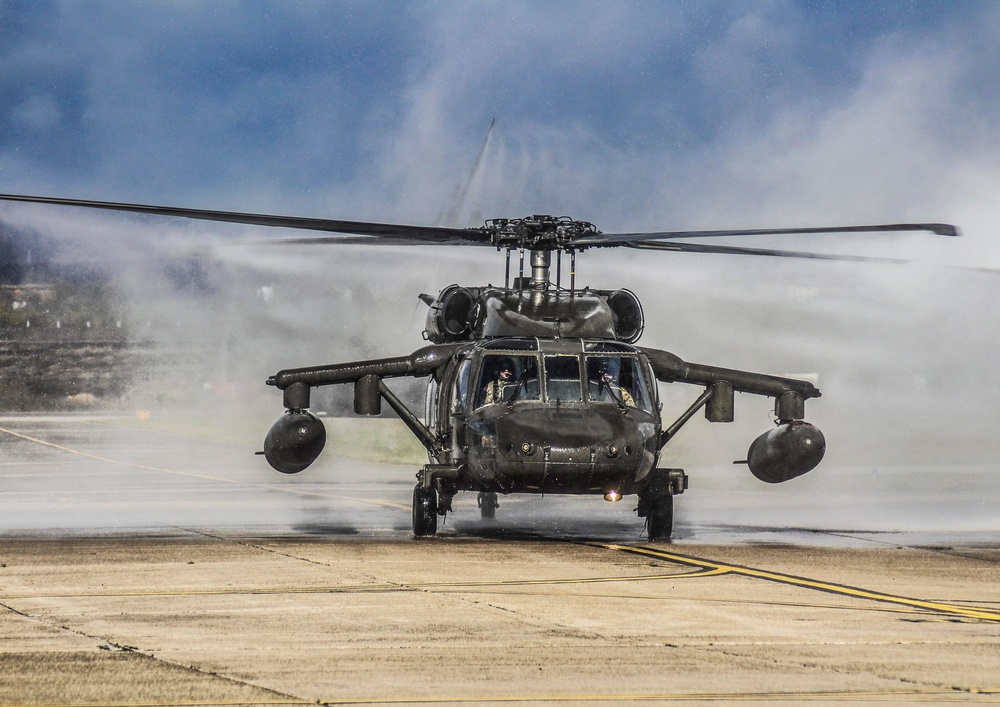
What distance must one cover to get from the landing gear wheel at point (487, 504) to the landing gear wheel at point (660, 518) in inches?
149

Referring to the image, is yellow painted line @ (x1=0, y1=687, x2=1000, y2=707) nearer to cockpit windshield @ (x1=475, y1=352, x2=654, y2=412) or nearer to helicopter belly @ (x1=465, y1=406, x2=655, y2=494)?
helicopter belly @ (x1=465, y1=406, x2=655, y2=494)

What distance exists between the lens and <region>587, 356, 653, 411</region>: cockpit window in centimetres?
1628

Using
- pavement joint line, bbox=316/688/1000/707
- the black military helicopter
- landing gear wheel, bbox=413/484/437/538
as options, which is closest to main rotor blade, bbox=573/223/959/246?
the black military helicopter

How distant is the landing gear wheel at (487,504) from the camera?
20672 mm

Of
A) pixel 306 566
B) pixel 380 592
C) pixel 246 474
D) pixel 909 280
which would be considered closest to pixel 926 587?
pixel 380 592

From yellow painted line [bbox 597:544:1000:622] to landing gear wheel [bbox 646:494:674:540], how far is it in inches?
33.1

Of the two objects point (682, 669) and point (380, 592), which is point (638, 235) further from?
point (682, 669)

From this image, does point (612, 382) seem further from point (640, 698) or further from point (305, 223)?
point (640, 698)

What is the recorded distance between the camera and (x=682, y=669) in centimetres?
859

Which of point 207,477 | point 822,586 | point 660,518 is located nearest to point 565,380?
point 660,518

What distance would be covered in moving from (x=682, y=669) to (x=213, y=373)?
1622 inches

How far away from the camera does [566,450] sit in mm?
15094

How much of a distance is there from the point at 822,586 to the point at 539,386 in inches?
178

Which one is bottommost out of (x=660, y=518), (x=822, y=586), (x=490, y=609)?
(x=490, y=609)
